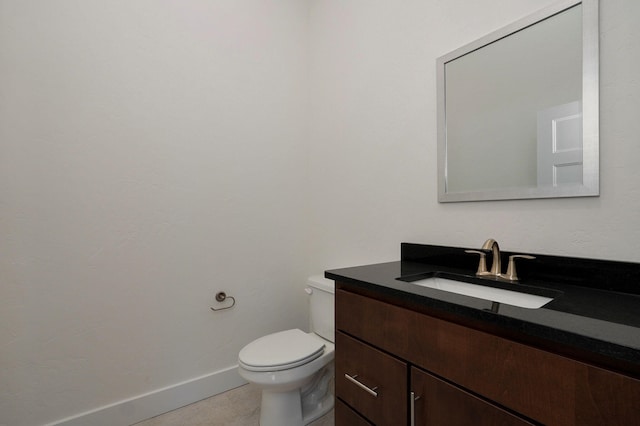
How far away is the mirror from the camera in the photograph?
98 cm

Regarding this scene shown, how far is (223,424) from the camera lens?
1566 millimetres

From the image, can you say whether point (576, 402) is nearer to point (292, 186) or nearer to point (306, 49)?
point (292, 186)

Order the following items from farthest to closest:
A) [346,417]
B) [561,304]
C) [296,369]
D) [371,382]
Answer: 1. [296,369]
2. [346,417]
3. [371,382]
4. [561,304]

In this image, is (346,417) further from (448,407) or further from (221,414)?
(221,414)

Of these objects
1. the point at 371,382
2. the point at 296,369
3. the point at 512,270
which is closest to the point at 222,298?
the point at 296,369

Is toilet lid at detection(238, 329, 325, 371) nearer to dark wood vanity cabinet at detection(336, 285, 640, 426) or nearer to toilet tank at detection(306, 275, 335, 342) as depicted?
toilet tank at detection(306, 275, 335, 342)

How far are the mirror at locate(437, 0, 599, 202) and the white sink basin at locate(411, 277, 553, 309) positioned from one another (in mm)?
367

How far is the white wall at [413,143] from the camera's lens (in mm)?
914

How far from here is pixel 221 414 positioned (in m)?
1.65

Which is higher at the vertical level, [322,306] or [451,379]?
[451,379]

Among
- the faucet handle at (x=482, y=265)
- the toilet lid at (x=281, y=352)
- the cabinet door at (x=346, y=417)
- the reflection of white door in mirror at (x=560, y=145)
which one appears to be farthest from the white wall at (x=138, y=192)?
the reflection of white door in mirror at (x=560, y=145)

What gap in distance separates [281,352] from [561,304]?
3.91ft

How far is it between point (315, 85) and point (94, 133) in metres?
1.41

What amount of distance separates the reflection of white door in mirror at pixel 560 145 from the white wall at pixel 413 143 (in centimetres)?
6
